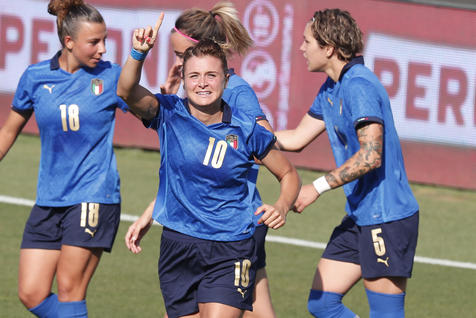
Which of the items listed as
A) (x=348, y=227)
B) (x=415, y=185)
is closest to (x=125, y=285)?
(x=348, y=227)

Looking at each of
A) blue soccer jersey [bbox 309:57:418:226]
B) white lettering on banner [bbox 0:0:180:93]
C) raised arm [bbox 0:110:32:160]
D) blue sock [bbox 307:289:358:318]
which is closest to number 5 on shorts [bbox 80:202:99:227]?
raised arm [bbox 0:110:32:160]

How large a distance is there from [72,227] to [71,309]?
56 centimetres

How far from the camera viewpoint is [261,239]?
20.3 feet

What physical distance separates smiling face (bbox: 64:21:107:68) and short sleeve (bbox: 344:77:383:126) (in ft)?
5.85

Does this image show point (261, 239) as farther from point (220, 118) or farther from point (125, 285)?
point (125, 285)

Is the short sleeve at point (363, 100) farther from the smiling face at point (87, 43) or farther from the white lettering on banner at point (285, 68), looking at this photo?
the white lettering on banner at point (285, 68)

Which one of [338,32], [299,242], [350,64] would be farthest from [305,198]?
[299,242]

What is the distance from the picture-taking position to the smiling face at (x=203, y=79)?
5.50 meters

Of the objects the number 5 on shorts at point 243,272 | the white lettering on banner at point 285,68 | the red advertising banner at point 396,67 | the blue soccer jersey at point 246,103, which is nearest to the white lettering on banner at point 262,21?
the red advertising banner at point 396,67

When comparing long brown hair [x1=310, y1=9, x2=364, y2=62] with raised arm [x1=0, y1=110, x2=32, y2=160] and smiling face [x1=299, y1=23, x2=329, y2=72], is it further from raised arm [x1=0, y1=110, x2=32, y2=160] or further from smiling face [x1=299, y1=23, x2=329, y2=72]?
raised arm [x1=0, y1=110, x2=32, y2=160]

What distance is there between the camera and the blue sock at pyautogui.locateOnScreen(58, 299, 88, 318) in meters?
6.56

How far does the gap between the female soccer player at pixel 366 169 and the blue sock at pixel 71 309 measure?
173cm

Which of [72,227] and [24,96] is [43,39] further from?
[72,227]

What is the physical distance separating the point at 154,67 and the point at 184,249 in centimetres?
915
